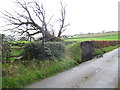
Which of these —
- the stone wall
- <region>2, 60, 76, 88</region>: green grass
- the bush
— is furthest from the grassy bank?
the stone wall

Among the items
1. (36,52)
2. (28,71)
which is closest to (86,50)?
(36,52)

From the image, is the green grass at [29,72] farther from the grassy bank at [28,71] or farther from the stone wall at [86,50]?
the stone wall at [86,50]

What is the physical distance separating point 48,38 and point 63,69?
5.60 meters

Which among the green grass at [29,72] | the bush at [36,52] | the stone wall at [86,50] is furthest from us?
the stone wall at [86,50]

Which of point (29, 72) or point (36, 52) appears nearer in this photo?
point (29, 72)

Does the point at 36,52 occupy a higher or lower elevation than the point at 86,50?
higher

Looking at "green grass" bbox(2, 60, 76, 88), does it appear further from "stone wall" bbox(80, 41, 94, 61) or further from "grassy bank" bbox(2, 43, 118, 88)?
"stone wall" bbox(80, 41, 94, 61)

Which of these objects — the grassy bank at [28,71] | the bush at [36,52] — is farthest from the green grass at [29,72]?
the bush at [36,52]

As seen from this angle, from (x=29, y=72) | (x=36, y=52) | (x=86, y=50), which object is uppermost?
(x=36, y=52)

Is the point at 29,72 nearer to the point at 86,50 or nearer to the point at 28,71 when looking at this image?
the point at 28,71

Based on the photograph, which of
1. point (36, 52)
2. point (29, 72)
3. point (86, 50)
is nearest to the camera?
point (29, 72)

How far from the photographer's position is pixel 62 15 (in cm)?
1445

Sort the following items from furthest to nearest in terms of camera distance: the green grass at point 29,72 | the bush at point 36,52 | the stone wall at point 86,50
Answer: the stone wall at point 86,50, the bush at point 36,52, the green grass at point 29,72

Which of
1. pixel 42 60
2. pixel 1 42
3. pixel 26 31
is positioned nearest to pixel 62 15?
pixel 26 31
